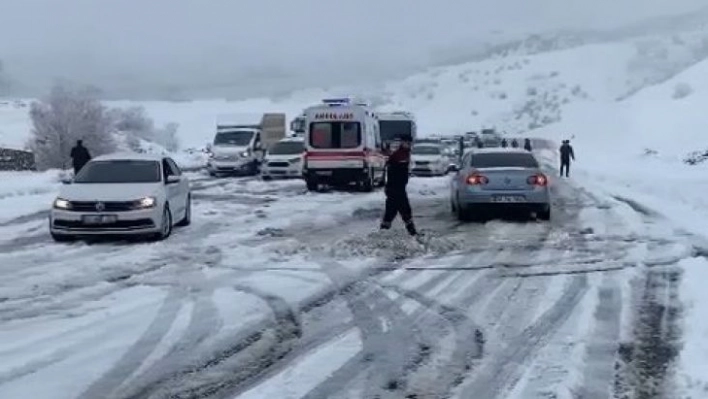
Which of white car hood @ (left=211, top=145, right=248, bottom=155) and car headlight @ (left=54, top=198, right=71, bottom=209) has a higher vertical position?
car headlight @ (left=54, top=198, right=71, bottom=209)

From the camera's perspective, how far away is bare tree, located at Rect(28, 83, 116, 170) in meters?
63.7

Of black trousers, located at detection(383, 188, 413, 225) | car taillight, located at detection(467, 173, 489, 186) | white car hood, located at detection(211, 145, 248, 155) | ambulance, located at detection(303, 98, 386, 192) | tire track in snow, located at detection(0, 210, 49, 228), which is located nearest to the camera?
black trousers, located at detection(383, 188, 413, 225)

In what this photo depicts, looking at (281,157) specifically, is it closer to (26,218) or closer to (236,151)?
(236,151)

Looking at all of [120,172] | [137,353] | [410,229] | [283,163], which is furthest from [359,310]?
[283,163]

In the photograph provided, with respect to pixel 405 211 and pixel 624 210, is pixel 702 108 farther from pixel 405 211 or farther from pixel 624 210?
pixel 405 211

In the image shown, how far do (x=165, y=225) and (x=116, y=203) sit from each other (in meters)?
1.02

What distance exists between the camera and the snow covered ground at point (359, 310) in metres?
6.93

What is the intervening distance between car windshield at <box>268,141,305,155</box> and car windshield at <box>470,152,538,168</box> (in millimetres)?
18291

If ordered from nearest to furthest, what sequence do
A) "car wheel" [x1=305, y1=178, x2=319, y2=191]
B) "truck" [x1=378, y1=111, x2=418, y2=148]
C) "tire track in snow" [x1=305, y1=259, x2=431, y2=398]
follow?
"tire track in snow" [x1=305, y1=259, x2=431, y2=398]
"car wheel" [x1=305, y1=178, x2=319, y2=191]
"truck" [x1=378, y1=111, x2=418, y2=148]

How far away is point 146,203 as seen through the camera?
52.3 feet

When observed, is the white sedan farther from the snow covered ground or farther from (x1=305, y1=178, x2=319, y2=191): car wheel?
(x1=305, y1=178, x2=319, y2=191): car wheel

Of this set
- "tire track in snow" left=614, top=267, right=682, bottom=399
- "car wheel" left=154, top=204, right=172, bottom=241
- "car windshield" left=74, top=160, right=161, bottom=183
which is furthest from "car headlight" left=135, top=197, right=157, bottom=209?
"tire track in snow" left=614, top=267, right=682, bottom=399

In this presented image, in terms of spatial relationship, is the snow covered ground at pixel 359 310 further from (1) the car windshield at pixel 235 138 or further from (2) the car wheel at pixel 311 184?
(1) the car windshield at pixel 235 138

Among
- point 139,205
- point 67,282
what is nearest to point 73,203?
point 139,205
